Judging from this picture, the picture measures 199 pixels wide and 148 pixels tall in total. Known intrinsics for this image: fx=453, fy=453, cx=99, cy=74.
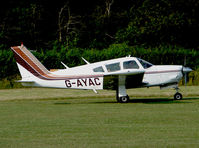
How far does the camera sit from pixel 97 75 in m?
20.8

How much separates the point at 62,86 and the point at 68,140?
33.0ft

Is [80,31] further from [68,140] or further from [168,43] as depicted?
[68,140]

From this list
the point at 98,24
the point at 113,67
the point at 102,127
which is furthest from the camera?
the point at 98,24

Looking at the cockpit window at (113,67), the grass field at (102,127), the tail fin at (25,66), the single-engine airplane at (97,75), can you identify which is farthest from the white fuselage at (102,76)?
the grass field at (102,127)

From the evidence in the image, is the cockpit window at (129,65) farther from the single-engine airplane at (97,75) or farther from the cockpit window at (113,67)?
the cockpit window at (113,67)

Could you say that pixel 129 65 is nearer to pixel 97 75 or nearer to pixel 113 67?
pixel 113 67

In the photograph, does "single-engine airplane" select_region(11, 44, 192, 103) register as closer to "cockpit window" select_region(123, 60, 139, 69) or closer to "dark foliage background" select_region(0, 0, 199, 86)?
"cockpit window" select_region(123, 60, 139, 69)

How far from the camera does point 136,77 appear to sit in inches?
822

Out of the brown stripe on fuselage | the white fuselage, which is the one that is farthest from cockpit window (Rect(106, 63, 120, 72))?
the brown stripe on fuselage

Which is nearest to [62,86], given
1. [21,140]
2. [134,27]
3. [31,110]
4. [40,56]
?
[31,110]

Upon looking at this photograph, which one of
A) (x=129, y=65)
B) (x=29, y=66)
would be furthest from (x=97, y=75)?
(x=29, y=66)

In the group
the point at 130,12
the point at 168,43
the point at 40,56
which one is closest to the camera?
the point at 40,56

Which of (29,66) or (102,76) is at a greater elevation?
(29,66)

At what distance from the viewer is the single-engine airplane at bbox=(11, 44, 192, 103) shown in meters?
20.7
